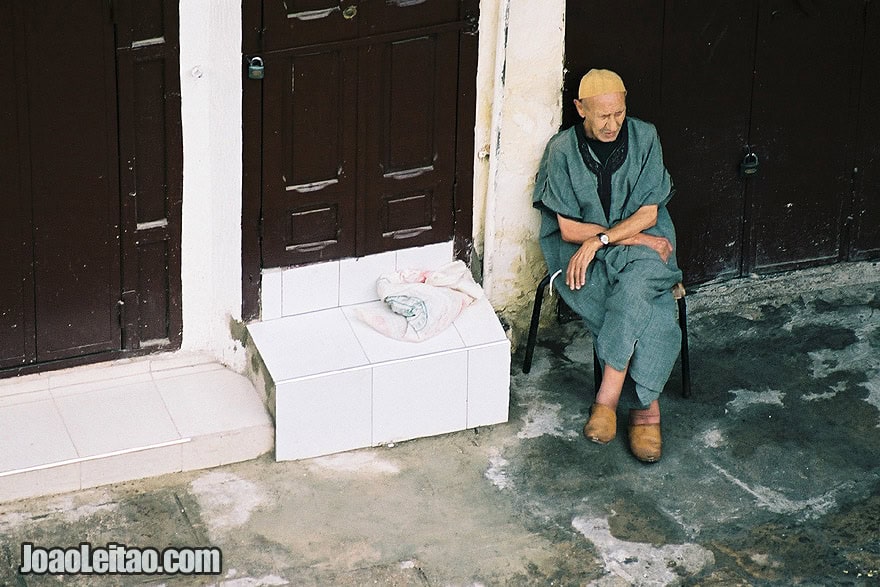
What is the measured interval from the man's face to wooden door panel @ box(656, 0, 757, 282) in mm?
636

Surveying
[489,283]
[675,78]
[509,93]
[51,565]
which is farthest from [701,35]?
[51,565]

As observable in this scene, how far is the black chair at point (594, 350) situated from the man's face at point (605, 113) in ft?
2.14

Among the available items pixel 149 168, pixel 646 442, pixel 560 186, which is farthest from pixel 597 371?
pixel 149 168

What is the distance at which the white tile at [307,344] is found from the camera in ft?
21.5

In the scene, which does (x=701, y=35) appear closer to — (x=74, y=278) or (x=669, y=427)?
(x=669, y=427)

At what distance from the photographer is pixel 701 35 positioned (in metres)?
7.29

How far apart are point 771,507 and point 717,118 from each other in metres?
1.96

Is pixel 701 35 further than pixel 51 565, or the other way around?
pixel 701 35

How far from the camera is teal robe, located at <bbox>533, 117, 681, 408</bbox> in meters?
6.71

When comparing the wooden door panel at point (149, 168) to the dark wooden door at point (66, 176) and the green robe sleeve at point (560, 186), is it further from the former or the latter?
the green robe sleeve at point (560, 186)

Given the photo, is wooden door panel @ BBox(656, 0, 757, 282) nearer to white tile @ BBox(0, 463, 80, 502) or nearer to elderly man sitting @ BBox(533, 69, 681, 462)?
elderly man sitting @ BBox(533, 69, 681, 462)

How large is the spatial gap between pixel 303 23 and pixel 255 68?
264 millimetres

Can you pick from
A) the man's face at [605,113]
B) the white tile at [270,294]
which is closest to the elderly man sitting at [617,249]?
Result: the man's face at [605,113]

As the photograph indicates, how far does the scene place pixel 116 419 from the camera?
6484 mm
